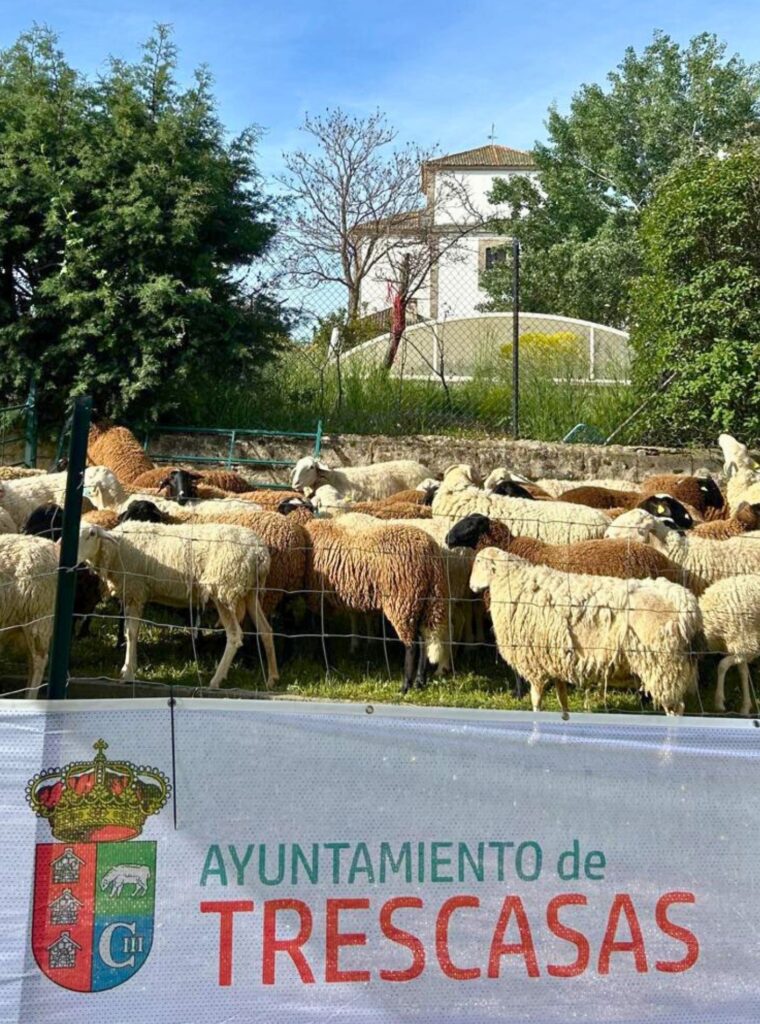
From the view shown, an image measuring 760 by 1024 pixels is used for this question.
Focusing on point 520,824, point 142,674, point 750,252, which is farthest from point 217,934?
point 750,252

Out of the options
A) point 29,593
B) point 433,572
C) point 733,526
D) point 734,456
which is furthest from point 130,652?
point 734,456

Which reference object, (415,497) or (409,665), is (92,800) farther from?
(415,497)

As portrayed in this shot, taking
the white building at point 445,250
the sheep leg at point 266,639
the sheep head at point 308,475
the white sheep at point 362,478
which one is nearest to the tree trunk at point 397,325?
the white building at point 445,250

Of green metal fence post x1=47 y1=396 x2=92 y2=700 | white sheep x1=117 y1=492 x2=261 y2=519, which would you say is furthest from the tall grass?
green metal fence post x1=47 y1=396 x2=92 y2=700

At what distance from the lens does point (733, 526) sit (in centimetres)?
895

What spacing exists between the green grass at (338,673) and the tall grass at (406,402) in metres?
5.77

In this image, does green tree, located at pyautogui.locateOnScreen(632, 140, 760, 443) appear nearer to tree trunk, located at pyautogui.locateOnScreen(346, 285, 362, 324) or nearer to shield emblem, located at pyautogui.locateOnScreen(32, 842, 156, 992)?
tree trunk, located at pyautogui.locateOnScreen(346, 285, 362, 324)

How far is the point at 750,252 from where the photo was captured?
13.9 m

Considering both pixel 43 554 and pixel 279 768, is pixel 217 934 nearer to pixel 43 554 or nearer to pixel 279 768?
pixel 279 768

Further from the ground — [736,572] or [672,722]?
[736,572]

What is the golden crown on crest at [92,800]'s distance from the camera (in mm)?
3223

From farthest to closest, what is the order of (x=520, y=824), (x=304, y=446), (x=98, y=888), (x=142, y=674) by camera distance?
(x=304, y=446), (x=142, y=674), (x=520, y=824), (x=98, y=888)

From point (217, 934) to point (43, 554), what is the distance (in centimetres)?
398

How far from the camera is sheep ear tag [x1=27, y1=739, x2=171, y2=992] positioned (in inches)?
124
